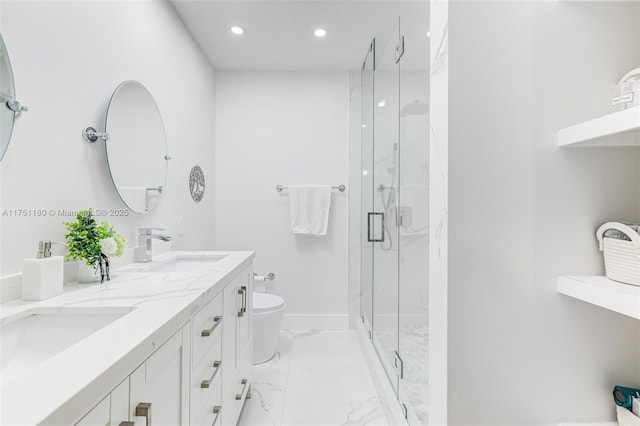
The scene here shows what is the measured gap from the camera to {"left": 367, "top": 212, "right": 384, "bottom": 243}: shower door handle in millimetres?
2365

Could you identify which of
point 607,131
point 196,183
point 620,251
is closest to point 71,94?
point 196,183

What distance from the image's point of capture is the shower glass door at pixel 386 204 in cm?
195

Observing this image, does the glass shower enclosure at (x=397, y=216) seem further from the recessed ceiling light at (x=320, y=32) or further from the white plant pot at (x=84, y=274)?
the white plant pot at (x=84, y=274)

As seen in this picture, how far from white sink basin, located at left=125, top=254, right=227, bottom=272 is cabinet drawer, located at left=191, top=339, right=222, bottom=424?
47 centimetres

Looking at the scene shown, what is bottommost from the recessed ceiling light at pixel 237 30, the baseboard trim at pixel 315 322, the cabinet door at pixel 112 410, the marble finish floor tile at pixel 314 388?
the marble finish floor tile at pixel 314 388

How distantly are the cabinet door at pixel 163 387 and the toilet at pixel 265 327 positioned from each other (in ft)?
4.60

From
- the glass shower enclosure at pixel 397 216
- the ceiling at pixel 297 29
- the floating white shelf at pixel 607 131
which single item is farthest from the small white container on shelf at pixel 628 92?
the ceiling at pixel 297 29

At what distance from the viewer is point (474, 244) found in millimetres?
833

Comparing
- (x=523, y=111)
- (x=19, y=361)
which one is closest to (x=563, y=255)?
(x=523, y=111)

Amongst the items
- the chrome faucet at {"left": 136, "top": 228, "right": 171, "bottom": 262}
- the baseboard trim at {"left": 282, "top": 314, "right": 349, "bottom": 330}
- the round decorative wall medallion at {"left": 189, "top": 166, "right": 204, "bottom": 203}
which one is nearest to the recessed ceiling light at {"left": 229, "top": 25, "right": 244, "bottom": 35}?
the round decorative wall medallion at {"left": 189, "top": 166, "right": 204, "bottom": 203}

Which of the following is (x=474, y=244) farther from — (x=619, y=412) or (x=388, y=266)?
(x=388, y=266)

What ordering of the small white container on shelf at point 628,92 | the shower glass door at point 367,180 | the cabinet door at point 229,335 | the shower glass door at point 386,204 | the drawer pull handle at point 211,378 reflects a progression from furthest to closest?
the shower glass door at point 367,180, the shower glass door at point 386,204, the cabinet door at point 229,335, the drawer pull handle at point 211,378, the small white container on shelf at point 628,92

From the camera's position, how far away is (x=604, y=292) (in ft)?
2.28

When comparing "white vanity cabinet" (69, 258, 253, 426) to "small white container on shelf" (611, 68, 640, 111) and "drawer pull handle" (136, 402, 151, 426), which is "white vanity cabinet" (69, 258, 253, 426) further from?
"small white container on shelf" (611, 68, 640, 111)
